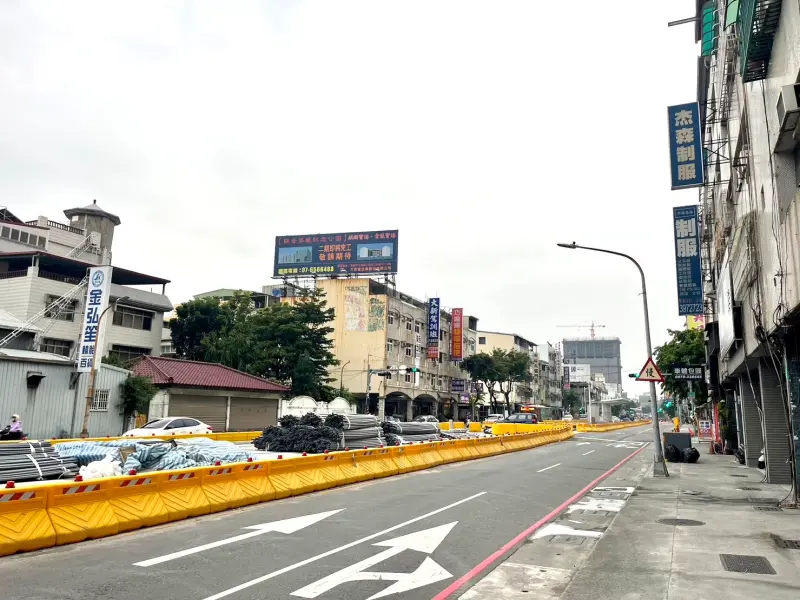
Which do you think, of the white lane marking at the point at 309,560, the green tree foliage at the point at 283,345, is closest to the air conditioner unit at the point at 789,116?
the white lane marking at the point at 309,560

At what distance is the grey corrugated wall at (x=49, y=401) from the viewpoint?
24656 mm

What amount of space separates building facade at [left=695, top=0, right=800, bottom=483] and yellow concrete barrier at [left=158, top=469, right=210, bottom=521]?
11188mm

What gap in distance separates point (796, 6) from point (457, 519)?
33.7ft

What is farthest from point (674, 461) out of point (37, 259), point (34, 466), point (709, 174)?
point (37, 259)

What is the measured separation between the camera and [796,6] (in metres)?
8.95

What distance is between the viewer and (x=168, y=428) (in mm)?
25234

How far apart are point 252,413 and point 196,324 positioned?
18010 mm

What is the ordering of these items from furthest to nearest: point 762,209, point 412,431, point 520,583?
point 412,431 → point 762,209 → point 520,583

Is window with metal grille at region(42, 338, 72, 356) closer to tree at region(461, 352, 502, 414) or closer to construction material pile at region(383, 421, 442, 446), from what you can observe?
construction material pile at region(383, 421, 442, 446)

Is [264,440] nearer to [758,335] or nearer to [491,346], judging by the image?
[758,335]

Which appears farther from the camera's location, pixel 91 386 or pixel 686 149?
pixel 91 386

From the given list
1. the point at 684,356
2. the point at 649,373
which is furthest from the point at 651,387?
the point at 684,356

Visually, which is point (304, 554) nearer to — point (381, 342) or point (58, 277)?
point (58, 277)

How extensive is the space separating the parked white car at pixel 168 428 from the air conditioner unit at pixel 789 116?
2343 cm
